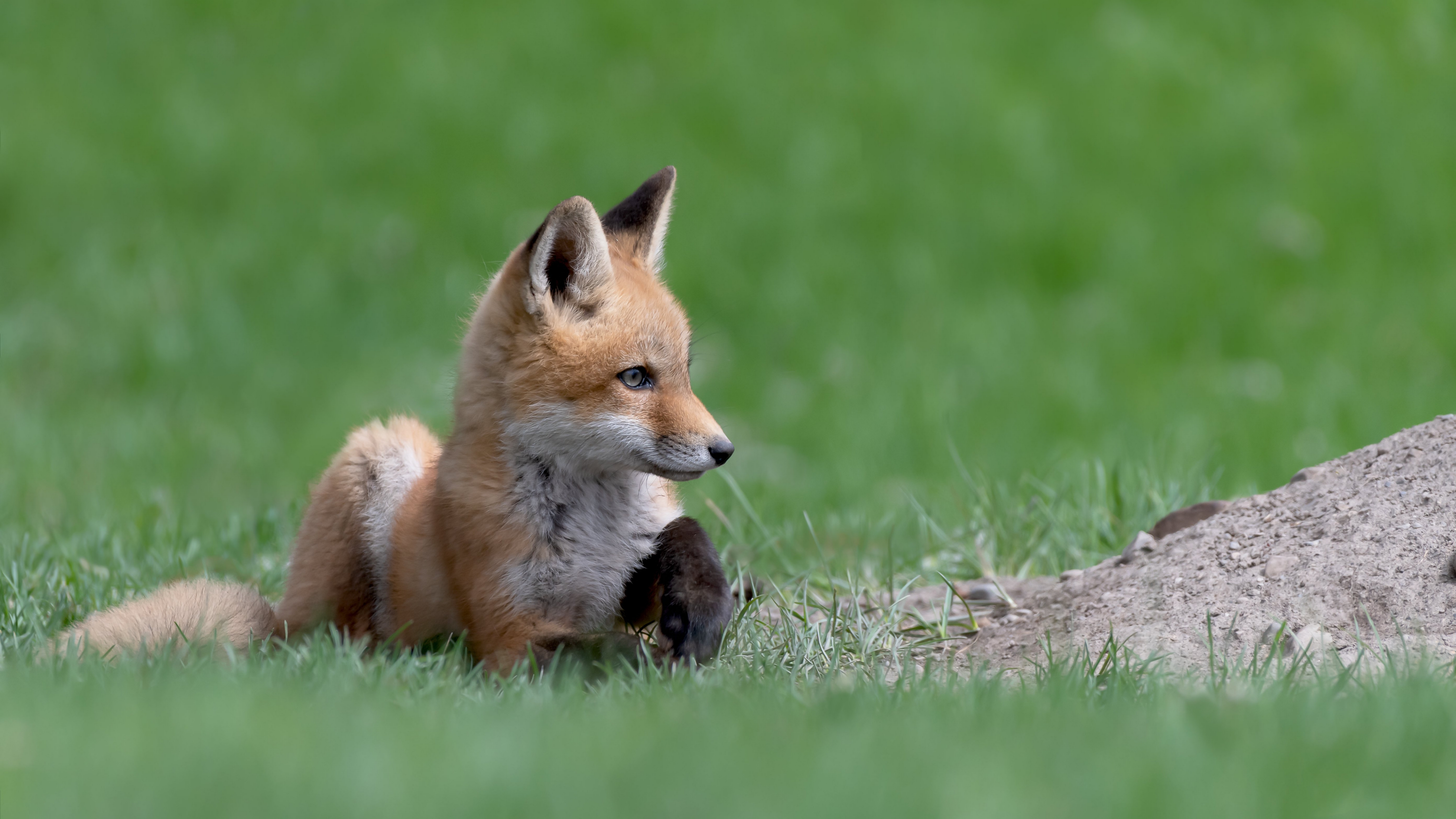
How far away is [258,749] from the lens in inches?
104

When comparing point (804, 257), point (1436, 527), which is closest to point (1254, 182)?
point (804, 257)

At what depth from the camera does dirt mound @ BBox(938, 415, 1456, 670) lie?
407 cm

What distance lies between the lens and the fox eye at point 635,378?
4102mm

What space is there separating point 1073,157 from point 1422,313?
3.23 meters

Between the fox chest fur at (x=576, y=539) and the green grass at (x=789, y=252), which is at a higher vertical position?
the green grass at (x=789, y=252)

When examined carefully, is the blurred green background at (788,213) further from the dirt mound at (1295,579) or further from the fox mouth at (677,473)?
the fox mouth at (677,473)

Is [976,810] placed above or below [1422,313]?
below

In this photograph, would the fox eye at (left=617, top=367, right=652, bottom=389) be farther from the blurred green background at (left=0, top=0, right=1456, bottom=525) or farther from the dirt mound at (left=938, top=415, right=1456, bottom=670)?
the blurred green background at (left=0, top=0, right=1456, bottom=525)

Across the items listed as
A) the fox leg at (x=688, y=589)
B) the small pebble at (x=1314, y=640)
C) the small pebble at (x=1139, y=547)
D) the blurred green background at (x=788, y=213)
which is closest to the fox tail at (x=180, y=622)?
the fox leg at (x=688, y=589)

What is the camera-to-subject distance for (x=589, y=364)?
13.4ft

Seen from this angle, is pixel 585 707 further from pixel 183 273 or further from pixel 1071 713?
pixel 183 273

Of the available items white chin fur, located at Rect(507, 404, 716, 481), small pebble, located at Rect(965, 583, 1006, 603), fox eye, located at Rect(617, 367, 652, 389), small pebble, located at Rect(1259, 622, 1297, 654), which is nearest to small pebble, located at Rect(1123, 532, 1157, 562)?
small pebble, located at Rect(965, 583, 1006, 603)

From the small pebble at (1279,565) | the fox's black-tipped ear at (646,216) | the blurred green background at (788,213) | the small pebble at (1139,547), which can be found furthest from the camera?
the blurred green background at (788,213)

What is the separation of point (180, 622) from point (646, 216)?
204 centimetres
